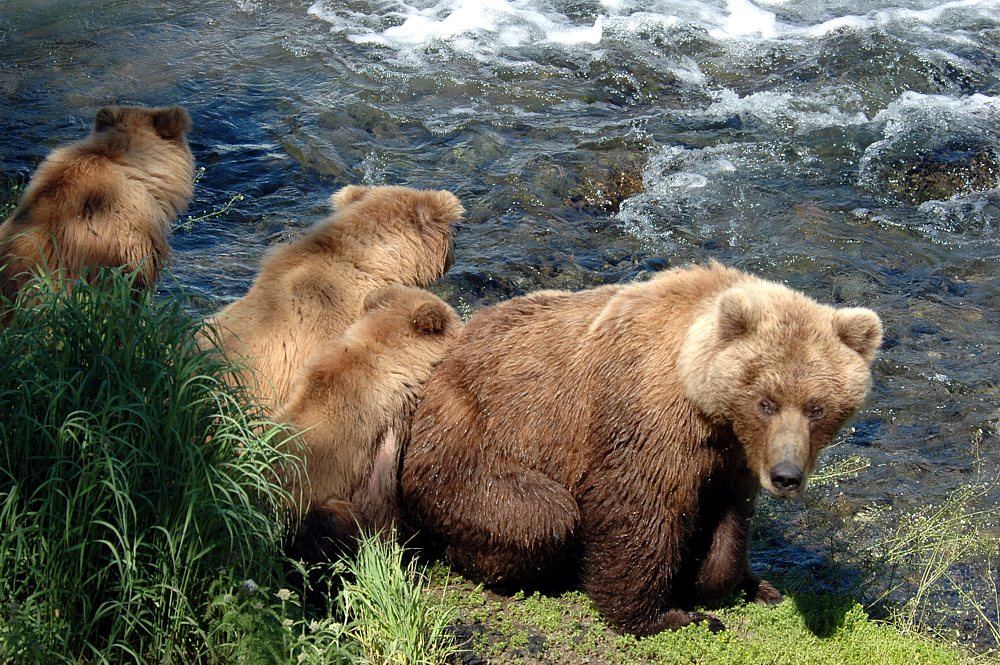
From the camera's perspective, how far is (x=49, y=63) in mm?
12031

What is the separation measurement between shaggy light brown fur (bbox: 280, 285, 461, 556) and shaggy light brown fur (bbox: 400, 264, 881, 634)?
0.42ft

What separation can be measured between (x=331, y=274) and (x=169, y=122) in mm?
1922

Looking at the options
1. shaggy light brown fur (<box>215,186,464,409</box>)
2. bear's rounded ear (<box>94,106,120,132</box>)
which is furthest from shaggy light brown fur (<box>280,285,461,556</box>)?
bear's rounded ear (<box>94,106,120,132</box>)

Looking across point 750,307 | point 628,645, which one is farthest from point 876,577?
point 750,307

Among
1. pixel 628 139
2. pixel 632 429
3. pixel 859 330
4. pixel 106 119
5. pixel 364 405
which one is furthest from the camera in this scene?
pixel 628 139

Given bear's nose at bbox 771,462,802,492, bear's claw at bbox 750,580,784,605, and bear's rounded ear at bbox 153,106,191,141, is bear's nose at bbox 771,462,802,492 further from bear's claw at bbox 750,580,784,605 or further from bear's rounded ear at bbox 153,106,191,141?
bear's rounded ear at bbox 153,106,191,141

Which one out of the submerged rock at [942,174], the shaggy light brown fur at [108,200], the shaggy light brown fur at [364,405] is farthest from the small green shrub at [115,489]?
the submerged rock at [942,174]

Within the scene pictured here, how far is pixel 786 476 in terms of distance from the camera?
13.8ft

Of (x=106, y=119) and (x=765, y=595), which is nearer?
(x=765, y=595)

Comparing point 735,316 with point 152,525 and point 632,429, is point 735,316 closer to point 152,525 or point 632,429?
point 632,429

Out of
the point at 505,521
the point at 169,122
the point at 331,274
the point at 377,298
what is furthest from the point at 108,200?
the point at 505,521

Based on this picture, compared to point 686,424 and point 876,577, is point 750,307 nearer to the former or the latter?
point 686,424

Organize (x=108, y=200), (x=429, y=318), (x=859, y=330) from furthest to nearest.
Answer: (x=108, y=200), (x=429, y=318), (x=859, y=330)

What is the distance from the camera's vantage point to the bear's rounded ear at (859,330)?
14.3ft
